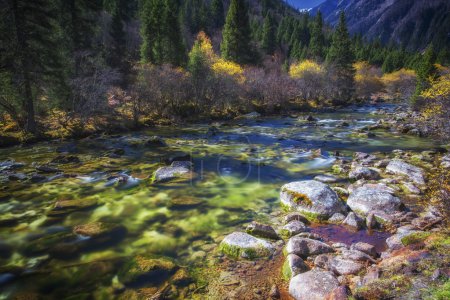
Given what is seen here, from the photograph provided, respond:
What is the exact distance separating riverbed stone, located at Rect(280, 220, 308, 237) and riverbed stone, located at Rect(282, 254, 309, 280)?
1.50 m

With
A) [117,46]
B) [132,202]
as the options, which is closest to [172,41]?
[117,46]

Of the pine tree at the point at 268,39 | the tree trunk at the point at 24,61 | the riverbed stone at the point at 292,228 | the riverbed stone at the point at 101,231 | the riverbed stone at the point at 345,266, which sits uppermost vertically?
the pine tree at the point at 268,39

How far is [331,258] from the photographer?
20.4 ft

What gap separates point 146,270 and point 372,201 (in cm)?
698

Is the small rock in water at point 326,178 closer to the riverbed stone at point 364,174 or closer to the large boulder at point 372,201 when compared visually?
the riverbed stone at point 364,174

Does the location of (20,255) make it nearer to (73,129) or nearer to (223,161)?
(223,161)

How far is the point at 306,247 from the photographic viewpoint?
660 cm

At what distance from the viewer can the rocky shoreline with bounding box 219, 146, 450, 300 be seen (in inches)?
187

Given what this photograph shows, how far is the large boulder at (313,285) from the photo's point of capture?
503cm

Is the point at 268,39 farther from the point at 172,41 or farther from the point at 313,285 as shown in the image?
A: the point at 313,285

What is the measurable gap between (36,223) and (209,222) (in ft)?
17.0

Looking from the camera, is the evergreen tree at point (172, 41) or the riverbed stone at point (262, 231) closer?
the riverbed stone at point (262, 231)

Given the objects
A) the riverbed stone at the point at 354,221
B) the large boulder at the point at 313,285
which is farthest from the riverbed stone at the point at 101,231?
the riverbed stone at the point at 354,221

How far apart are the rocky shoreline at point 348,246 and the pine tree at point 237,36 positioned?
146 feet
